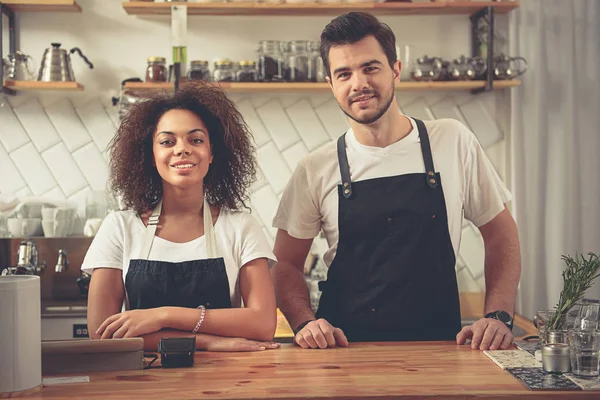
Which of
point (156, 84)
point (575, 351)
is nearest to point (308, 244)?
point (575, 351)

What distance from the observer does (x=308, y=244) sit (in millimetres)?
2486

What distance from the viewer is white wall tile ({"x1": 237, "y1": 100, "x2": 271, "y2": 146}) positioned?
4074mm

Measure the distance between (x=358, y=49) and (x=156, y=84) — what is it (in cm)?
168

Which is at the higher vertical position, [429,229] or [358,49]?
[358,49]

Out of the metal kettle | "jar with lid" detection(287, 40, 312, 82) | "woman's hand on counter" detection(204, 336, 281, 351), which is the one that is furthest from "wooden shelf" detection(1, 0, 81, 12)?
"woman's hand on counter" detection(204, 336, 281, 351)

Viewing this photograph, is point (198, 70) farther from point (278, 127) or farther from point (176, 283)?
point (176, 283)

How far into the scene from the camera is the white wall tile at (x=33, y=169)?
158 inches

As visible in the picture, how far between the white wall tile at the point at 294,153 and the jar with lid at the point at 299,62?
39cm

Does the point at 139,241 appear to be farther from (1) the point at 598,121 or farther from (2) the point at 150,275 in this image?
(1) the point at 598,121

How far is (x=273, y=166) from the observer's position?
4.09m

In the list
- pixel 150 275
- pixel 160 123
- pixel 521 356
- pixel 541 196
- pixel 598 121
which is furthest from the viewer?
pixel 541 196

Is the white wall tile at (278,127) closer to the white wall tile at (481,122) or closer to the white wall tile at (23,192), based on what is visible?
the white wall tile at (481,122)

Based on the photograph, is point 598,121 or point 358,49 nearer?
point 358,49

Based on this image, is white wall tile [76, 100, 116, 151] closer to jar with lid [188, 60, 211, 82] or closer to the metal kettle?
the metal kettle
